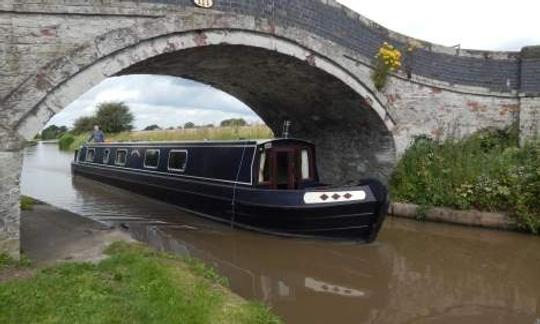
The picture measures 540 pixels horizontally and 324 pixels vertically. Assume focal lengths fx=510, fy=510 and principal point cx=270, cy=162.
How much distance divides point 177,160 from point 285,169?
2825 mm

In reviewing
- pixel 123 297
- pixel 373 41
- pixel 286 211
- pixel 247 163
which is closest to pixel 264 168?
pixel 247 163

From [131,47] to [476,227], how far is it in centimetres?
612

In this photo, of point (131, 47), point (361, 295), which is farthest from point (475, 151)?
point (131, 47)

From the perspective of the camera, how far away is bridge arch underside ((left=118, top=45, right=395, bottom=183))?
344 inches

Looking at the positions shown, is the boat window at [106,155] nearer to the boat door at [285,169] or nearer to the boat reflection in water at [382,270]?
the boat reflection in water at [382,270]

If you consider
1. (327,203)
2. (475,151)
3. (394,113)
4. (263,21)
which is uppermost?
(263,21)

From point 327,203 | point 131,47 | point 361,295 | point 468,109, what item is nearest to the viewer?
point 361,295

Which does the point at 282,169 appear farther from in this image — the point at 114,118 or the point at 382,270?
the point at 114,118

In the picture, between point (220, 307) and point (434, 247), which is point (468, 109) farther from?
point (220, 307)

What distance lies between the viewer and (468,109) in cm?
1066

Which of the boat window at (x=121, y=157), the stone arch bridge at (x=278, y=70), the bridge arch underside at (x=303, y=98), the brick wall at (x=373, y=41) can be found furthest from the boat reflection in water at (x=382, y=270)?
the boat window at (x=121, y=157)

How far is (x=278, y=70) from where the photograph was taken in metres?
9.36

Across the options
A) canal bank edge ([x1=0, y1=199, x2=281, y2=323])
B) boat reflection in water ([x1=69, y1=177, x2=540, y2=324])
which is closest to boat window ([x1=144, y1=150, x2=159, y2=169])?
boat reflection in water ([x1=69, y1=177, x2=540, y2=324])

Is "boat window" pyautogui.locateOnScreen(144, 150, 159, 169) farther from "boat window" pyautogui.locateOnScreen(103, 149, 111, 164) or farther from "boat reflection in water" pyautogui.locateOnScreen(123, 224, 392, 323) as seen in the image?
"boat window" pyautogui.locateOnScreen(103, 149, 111, 164)
